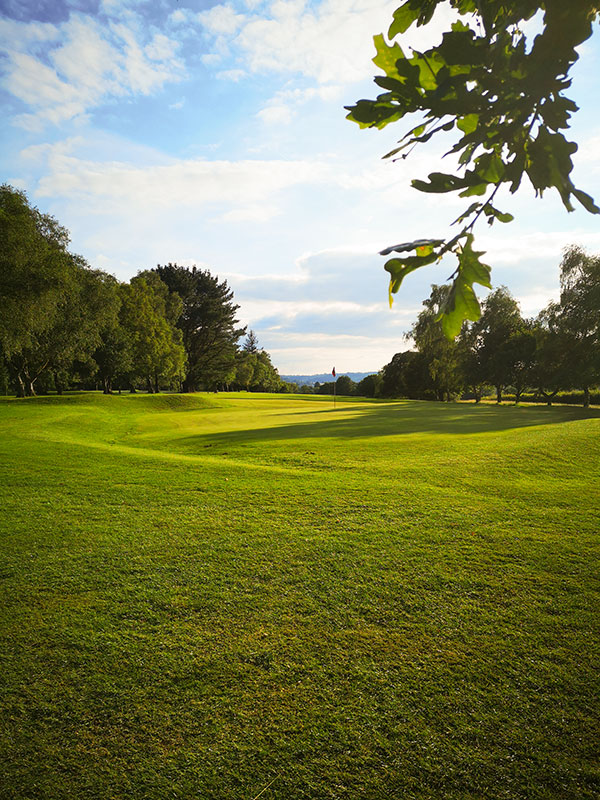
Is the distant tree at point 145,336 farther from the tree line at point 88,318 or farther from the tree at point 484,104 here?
the tree at point 484,104

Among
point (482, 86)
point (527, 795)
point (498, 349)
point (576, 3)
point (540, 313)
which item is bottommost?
point (527, 795)

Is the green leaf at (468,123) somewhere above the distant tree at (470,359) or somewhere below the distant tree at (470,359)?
below

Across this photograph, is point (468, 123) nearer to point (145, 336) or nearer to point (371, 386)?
point (145, 336)

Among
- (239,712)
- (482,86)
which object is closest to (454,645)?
(239,712)

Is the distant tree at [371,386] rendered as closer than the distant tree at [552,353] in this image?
No

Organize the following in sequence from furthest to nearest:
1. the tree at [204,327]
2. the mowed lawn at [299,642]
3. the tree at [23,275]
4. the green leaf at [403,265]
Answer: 1. the tree at [204,327]
2. the tree at [23,275]
3. the mowed lawn at [299,642]
4. the green leaf at [403,265]

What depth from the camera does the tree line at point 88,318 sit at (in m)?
23.7

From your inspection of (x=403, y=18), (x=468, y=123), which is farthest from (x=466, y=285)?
(x=403, y=18)

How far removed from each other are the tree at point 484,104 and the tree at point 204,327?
203 feet

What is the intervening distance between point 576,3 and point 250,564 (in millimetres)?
4584

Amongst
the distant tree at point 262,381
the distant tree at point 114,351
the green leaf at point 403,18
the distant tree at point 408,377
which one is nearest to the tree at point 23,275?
the distant tree at point 114,351

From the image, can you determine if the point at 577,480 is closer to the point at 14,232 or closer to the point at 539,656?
the point at 539,656

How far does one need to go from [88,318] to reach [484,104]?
34940 millimetres

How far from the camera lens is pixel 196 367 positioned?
62.1 m
